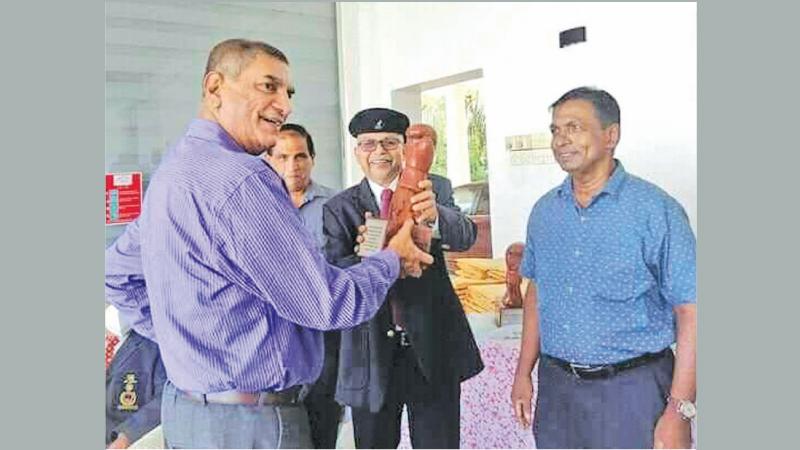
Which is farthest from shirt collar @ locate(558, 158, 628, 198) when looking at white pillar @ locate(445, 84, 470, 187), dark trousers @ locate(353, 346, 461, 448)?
dark trousers @ locate(353, 346, 461, 448)

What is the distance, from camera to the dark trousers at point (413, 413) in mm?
2496

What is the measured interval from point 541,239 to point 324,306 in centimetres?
67

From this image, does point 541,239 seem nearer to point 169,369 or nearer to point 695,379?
Answer: point 695,379

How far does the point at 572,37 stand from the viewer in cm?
245

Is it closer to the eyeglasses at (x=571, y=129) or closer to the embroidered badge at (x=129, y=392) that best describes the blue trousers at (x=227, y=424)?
the embroidered badge at (x=129, y=392)

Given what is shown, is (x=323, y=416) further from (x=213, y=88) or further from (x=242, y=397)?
(x=213, y=88)

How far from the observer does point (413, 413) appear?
2525 millimetres

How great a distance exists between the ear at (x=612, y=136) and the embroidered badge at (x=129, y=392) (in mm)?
1505

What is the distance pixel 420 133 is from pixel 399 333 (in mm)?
585

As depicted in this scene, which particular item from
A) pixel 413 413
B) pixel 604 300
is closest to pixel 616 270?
pixel 604 300

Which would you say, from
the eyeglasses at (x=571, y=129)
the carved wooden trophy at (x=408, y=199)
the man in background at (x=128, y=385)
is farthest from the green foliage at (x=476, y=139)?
the man in background at (x=128, y=385)

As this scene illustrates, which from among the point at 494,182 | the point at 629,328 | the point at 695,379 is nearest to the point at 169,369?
the point at 494,182

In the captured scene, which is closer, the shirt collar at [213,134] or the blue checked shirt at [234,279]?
the blue checked shirt at [234,279]

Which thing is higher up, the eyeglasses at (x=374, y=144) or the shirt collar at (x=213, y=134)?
the shirt collar at (x=213, y=134)
